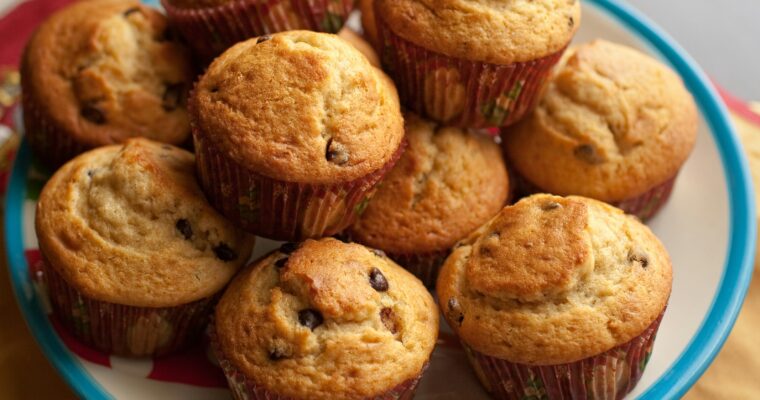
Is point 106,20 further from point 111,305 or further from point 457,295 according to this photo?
point 457,295

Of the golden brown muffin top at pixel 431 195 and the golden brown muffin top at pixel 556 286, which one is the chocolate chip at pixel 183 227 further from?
the golden brown muffin top at pixel 556 286

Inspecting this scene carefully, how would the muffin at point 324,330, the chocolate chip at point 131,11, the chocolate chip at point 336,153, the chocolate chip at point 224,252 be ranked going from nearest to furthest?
the muffin at point 324,330 → the chocolate chip at point 336,153 → the chocolate chip at point 224,252 → the chocolate chip at point 131,11

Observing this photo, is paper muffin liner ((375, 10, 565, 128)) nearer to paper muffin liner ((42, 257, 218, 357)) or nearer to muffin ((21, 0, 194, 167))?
muffin ((21, 0, 194, 167))

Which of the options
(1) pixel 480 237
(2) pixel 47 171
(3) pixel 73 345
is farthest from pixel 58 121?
(1) pixel 480 237

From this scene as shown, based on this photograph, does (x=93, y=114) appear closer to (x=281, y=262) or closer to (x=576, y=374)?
(x=281, y=262)

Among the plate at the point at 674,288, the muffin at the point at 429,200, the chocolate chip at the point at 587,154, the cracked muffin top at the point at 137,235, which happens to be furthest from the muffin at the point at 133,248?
the chocolate chip at the point at 587,154

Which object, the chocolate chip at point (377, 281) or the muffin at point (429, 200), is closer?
the chocolate chip at point (377, 281)
